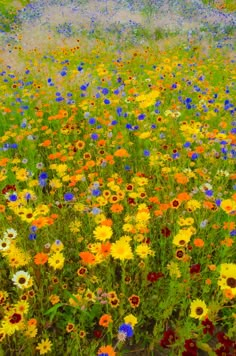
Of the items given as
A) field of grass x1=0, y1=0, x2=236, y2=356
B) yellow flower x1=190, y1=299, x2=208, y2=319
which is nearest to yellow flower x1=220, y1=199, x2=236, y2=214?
field of grass x1=0, y1=0, x2=236, y2=356

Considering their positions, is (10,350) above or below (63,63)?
below

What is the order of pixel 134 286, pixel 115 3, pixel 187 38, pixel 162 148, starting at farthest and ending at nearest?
pixel 115 3 < pixel 187 38 < pixel 162 148 < pixel 134 286

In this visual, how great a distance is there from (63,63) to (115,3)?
25.9ft

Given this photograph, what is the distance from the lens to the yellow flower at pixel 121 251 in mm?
1742

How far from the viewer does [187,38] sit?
7.62 meters

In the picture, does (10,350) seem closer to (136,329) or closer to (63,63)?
(136,329)

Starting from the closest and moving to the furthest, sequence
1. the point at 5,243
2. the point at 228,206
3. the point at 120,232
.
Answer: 1. the point at 5,243
2. the point at 228,206
3. the point at 120,232

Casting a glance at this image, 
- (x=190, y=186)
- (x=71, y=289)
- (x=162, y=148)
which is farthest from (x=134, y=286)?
(x=162, y=148)

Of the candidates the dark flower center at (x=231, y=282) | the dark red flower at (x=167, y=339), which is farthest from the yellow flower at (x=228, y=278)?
the dark red flower at (x=167, y=339)

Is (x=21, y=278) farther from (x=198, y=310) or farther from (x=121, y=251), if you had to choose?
(x=198, y=310)

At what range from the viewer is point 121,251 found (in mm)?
1782

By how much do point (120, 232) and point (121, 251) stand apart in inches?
26.7

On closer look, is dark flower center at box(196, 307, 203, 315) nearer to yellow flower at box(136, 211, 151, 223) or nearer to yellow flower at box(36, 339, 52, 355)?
yellow flower at box(136, 211, 151, 223)

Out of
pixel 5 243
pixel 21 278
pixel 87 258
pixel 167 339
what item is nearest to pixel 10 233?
pixel 5 243
